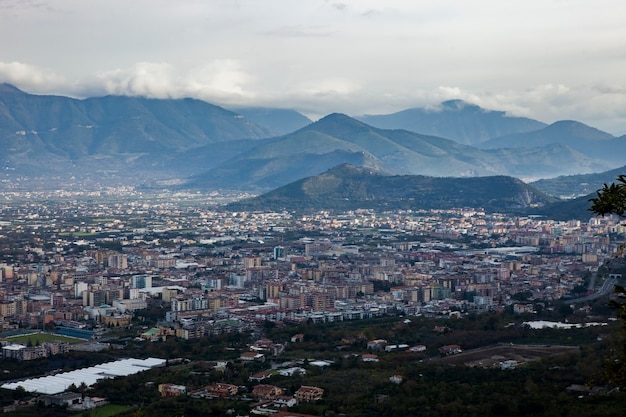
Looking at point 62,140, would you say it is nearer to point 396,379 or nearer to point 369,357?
point 369,357

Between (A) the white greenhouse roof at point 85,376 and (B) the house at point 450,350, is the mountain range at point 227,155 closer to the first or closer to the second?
(B) the house at point 450,350

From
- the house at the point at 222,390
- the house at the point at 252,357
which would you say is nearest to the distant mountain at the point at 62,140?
the house at the point at 252,357

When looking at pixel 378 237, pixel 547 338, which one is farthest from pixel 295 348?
pixel 378 237

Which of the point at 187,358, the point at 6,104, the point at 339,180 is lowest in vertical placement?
the point at 187,358

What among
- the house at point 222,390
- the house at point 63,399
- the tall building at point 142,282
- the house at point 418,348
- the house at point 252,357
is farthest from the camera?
the tall building at point 142,282

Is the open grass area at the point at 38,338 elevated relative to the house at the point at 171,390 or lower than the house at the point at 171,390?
elevated

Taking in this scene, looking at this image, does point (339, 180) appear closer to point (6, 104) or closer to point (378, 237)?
point (378, 237)
